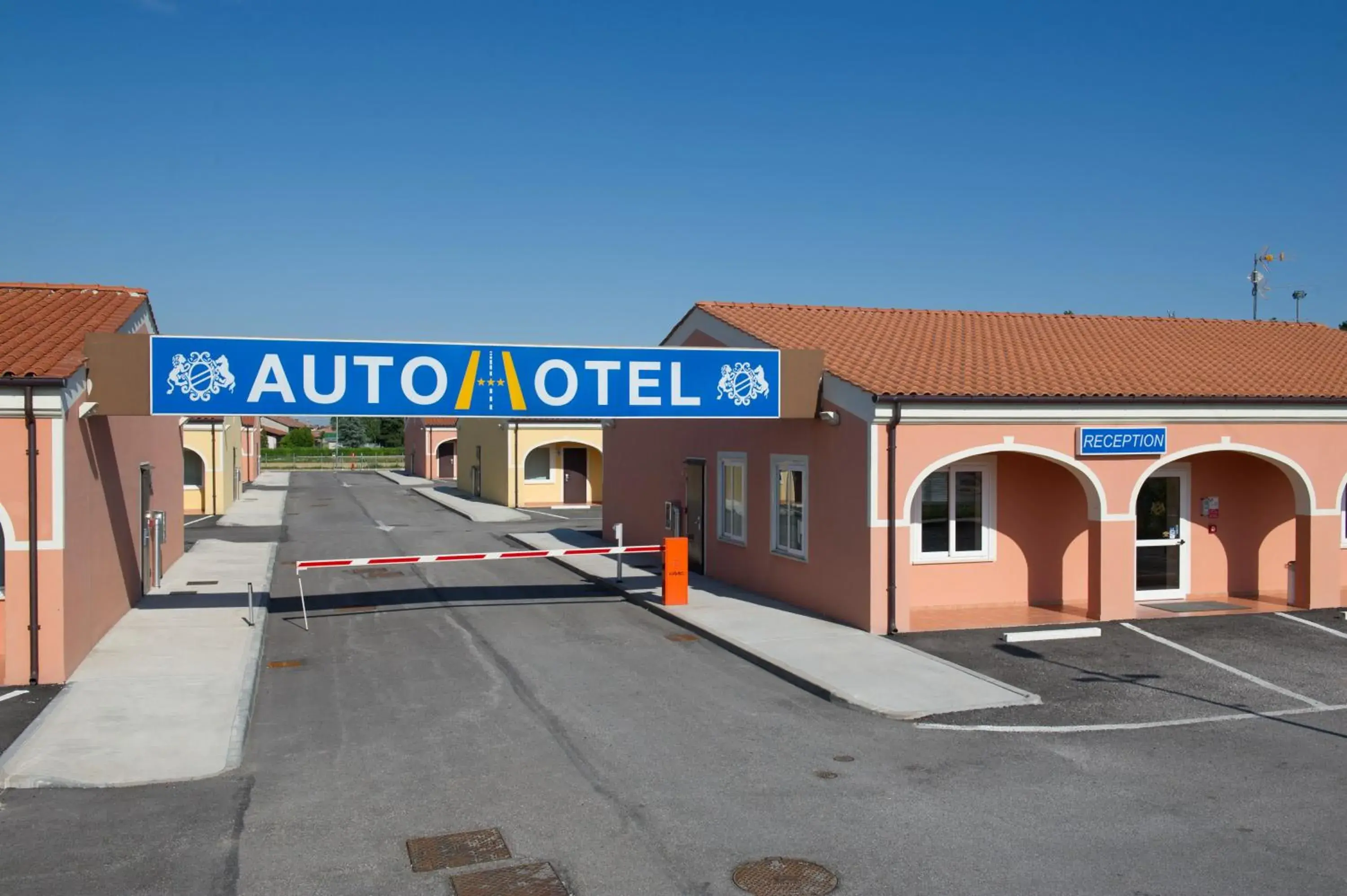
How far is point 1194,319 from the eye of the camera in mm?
21281

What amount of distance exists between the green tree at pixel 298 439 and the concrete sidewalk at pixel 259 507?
4893 cm

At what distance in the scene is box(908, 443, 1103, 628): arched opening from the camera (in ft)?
50.7

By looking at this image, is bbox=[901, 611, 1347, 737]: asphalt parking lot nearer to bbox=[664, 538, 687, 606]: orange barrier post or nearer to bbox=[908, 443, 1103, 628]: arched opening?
bbox=[908, 443, 1103, 628]: arched opening

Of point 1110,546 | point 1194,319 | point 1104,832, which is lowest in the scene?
point 1104,832

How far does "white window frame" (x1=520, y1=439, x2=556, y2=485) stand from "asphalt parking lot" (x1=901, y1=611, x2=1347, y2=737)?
2741 cm

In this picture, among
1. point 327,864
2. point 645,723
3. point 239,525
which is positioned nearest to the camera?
point 327,864

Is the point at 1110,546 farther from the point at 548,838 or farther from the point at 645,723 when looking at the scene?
the point at 548,838

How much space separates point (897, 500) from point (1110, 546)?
323cm

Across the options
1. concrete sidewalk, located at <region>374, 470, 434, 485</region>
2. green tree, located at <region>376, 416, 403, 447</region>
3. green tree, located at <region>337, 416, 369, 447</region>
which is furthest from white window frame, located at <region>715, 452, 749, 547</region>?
green tree, located at <region>337, 416, 369, 447</region>

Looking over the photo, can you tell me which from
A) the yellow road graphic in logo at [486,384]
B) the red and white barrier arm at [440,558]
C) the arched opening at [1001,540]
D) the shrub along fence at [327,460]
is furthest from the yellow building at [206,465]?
the shrub along fence at [327,460]

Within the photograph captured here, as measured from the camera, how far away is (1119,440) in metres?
14.6

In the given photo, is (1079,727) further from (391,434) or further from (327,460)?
(391,434)

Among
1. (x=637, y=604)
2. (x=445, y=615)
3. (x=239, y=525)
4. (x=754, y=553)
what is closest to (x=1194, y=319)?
(x=754, y=553)

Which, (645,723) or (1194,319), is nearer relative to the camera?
(645,723)
